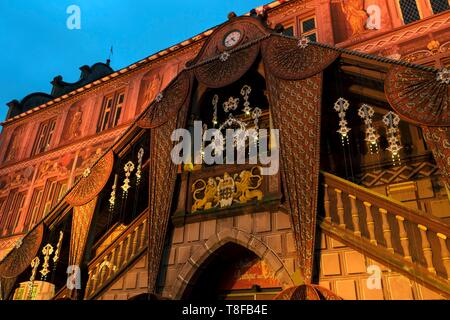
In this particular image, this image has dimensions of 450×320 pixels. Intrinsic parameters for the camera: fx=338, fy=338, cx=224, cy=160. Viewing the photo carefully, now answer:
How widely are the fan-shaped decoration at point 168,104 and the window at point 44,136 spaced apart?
825cm

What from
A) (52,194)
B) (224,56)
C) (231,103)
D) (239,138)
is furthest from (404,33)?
(52,194)

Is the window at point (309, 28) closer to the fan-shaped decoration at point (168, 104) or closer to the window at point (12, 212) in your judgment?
the fan-shaped decoration at point (168, 104)

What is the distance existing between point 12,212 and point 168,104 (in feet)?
31.5

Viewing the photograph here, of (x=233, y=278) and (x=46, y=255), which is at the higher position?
(x=46, y=255)

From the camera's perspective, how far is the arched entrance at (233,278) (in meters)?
6.16

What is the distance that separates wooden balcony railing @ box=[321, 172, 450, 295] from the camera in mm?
4145

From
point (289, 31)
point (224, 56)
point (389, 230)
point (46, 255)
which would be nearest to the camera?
point (389, 230)

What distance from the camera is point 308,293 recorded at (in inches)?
184

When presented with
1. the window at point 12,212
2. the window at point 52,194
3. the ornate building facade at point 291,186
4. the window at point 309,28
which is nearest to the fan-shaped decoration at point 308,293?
the ornate building facade at point 291,186

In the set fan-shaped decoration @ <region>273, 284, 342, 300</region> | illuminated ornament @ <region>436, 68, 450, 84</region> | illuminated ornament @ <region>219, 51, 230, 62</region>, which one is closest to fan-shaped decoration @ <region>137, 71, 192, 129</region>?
illuminated ornament @ <region>219, 51, 230, 62</region>

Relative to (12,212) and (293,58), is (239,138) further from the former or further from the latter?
(12,212)

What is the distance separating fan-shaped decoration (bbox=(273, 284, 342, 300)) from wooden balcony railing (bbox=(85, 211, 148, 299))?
307cm

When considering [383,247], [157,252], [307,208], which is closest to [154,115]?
[157,252]
